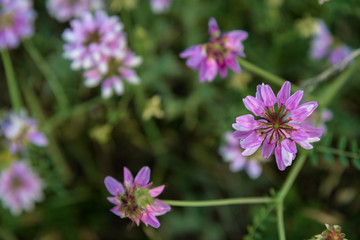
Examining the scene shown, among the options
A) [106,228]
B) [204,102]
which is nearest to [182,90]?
[204,102]

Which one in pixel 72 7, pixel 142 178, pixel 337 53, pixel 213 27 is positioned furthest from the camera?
pixel 72 7

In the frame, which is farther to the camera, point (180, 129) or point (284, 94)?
point (180, 129)

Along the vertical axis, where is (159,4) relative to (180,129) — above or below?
above

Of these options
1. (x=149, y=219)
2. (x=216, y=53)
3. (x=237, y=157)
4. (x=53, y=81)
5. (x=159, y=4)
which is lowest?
(x=149, y=219)

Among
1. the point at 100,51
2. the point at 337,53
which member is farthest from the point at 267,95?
the point at 337,53

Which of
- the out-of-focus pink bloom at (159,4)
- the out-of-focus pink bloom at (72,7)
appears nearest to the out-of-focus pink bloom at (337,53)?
the out-of-focus pink bloom at (159,4)

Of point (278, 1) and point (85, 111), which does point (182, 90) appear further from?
point (278, 1)

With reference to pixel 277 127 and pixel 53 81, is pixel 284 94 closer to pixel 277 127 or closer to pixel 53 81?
pixel 277 127
